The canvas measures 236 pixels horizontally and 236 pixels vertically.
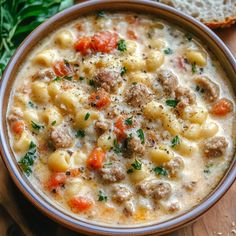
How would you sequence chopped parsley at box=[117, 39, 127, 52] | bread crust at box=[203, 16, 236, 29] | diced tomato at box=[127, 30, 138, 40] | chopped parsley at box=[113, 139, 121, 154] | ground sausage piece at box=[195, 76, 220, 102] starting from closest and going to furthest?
chopped parsley at box=[113, 139, 121, 154], ground sausage piece at box=[195, 76, 220, 102], chopped parsley at box=[117, 39, 127, 52], diced tomato at box=[127, 30, 138, 40], bread crust at box=[203, 16, 236, 29]

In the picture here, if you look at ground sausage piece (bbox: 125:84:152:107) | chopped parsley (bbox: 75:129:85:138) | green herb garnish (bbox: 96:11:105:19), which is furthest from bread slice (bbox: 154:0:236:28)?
chopped parsley (bbox: 75:129:85:138)

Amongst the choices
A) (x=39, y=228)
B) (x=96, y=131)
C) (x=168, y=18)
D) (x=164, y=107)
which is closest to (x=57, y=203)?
(x=39, y=228)

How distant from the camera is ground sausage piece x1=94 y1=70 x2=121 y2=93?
13.2 ft

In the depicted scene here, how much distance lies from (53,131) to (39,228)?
2.42 ft

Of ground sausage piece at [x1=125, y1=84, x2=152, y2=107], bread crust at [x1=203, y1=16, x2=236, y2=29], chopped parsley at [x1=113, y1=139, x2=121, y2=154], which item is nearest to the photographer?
chopped parsley at [x1=113, y1=139, x2=121, y2=154]

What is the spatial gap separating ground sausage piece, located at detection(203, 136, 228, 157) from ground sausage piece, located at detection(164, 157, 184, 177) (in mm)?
226

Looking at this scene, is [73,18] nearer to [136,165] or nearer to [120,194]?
[136,165]

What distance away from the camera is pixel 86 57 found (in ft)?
14.0

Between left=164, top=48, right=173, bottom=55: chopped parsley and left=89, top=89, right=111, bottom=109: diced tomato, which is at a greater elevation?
left=164, top=48, right=173, bottom=55: chopped parsley

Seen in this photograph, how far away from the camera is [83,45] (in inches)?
169

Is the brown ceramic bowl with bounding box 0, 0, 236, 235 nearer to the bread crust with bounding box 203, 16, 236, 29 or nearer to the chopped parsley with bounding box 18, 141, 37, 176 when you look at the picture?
the chopped parsley with bounding box 18, 141, 37, 176

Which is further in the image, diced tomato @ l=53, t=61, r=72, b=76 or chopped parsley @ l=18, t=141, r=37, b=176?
diced tomato @ l=53, t=61, r=72, b=76

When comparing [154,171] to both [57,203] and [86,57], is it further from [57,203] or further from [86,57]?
[86,57]

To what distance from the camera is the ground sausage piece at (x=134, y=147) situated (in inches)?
147
